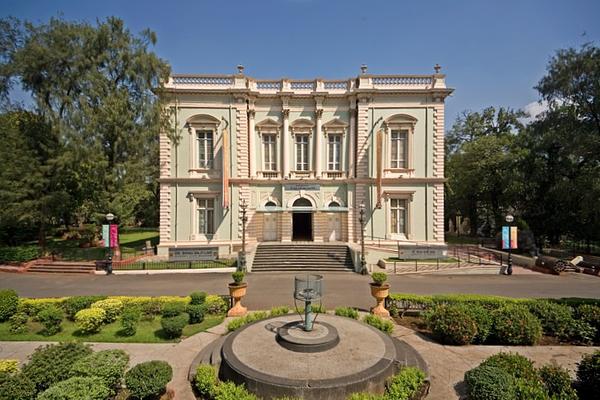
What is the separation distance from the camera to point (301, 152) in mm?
21922

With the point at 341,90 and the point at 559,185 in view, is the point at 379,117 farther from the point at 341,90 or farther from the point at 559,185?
the point at 559,185

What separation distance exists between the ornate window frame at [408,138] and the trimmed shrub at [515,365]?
659 inches

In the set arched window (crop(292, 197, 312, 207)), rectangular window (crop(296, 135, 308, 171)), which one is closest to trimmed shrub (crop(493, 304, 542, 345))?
arched window (crop(292, 197, 312, 207))

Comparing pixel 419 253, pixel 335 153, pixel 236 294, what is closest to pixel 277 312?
pixel 236 294

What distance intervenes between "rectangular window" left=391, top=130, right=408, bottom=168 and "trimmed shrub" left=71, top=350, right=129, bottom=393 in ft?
66.6

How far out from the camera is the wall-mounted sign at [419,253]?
1827 centimetres

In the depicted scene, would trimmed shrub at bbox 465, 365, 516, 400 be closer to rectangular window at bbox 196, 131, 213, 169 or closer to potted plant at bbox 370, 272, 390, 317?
potted plant at bbox 370, 272, 390, 317

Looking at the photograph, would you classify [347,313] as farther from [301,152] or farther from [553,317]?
[301,152]

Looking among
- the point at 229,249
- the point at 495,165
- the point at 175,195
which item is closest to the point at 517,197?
the point at 495,165

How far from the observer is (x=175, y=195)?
A: 2069 cm

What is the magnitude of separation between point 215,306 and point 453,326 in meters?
7.42

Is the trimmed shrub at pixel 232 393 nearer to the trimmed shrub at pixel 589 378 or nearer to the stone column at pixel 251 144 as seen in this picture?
the trimmed shrub at pixel 589 378

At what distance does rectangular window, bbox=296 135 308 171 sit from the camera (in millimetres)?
21859

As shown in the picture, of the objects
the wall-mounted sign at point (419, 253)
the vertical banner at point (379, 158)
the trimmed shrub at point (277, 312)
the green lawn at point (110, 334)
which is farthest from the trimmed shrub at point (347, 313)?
the vertical banner at point (379, 158)
